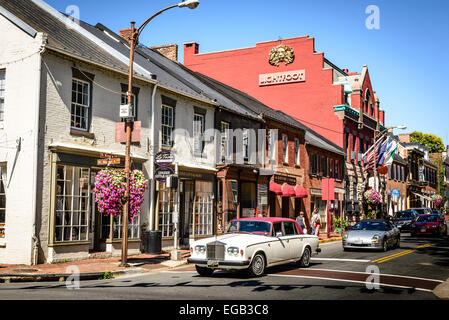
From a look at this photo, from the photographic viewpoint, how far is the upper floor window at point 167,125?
70.0 ft

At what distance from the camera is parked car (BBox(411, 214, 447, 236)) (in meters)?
31.3

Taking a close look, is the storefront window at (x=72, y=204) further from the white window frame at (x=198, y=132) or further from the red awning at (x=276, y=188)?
the red awning at (x=276, y=188)

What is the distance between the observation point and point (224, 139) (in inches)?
1003

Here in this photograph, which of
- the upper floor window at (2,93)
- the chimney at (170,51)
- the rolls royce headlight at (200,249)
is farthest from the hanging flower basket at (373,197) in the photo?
the upper floor window at (2,93)

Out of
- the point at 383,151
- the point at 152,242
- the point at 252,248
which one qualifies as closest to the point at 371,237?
the point at 152,242

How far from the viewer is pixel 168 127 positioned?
2159 cm

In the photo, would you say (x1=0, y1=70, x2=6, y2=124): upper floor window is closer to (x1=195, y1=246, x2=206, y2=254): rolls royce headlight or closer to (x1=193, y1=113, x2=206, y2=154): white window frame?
(x1=195, y1=246, x2=206, y2=254): rolls royce headlight

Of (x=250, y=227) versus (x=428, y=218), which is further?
(x=428, y=218)

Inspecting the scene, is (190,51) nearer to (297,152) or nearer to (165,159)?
(297,152)

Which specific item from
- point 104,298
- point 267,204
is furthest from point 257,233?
point 267,204

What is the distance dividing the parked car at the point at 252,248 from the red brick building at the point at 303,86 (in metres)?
27.8

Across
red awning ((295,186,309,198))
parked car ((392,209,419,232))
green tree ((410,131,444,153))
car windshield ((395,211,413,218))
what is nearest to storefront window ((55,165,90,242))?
red awning ((295,186,309,198))

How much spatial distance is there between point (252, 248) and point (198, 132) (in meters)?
11.4
